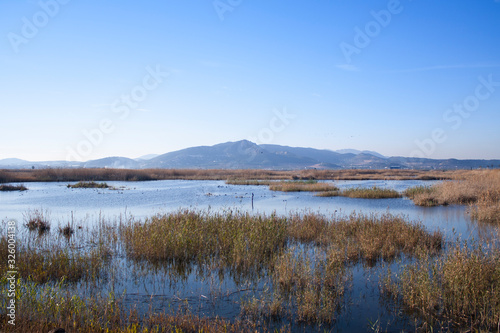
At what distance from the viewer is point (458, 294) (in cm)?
777

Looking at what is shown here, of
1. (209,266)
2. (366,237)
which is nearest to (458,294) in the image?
(366,237)

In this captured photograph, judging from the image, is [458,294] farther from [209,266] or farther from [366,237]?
[209,266]

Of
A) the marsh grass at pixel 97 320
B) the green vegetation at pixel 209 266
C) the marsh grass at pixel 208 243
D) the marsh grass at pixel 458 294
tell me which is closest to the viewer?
the marsh grass at pixel 97 320

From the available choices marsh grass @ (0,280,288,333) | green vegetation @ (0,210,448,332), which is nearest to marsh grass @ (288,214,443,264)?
green vegetation @ (0,210,448,332)

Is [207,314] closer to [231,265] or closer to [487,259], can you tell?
[231,265]

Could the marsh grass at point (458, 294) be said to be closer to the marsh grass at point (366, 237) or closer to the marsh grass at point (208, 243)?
the marsh grass at point (366, 237)

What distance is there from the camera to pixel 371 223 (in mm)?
15633

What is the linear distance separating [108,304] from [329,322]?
4.66m

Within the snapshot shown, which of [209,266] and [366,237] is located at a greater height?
[366,237]

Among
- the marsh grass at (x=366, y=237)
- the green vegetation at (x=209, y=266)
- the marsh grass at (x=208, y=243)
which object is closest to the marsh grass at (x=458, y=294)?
the green vegetation at (x=209, y=266)

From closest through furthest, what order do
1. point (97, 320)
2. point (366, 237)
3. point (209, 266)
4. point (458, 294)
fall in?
1. point (97, 320)
2. point (458, 294)
3. point (209, 266)
4. point (366, 237)

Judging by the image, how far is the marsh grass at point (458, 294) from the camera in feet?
23.7

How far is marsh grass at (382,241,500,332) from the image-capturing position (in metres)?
7.23

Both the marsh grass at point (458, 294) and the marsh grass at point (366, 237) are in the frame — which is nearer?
the marsh grass at point (458, 294)
